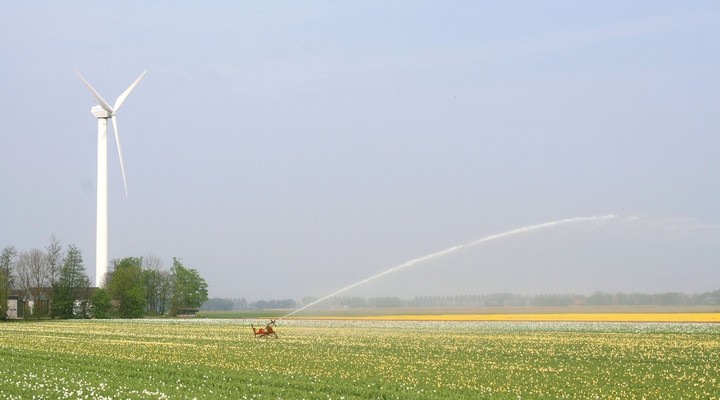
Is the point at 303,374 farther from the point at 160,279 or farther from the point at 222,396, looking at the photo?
→ the point at 160,279

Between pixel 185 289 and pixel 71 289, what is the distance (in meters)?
26.7

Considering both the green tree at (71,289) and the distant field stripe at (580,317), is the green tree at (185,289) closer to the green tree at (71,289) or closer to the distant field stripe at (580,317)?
the green tree at (71,289)

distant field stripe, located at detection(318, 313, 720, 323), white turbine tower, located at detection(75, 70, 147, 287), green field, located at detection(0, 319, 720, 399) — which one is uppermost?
white turbine tower, located at detection(75, 70, 147, 287)

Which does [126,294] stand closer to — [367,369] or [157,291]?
[157,291]

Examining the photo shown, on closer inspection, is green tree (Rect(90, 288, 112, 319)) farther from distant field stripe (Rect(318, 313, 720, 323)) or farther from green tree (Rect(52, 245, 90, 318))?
distant field stripe (Rect(318, 313, 720, 323))

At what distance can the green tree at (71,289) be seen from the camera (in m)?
114

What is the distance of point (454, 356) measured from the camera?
31.8 metres

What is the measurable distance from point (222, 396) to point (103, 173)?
91.0 metres

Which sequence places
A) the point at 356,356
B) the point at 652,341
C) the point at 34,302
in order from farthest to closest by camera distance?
the point at 34,302, the point at 652,341, the point at 356,356

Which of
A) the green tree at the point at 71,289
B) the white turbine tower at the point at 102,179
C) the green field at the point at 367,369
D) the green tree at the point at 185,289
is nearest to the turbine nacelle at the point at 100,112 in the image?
the white turbine tower at the point at 102,179

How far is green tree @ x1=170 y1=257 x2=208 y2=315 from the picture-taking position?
5453 inches


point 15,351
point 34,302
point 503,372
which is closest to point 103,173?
point 34,302

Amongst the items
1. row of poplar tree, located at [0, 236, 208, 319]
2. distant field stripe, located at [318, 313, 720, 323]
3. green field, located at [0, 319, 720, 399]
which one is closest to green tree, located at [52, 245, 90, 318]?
row of poplar tree, located at [0, 236, 208, 319]

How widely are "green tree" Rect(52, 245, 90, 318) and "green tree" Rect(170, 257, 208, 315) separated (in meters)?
21.2
